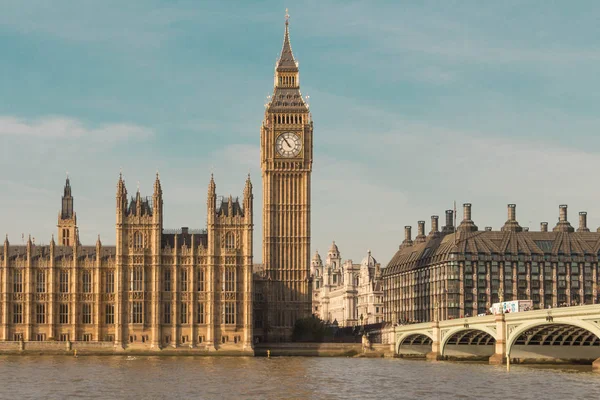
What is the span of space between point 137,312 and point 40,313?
13.3 metres

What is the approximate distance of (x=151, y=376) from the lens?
385 feet

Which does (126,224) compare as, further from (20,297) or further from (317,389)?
(317,389)

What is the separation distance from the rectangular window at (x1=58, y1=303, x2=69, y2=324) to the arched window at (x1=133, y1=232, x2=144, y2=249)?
12427 mm

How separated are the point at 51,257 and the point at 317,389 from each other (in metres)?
75.8

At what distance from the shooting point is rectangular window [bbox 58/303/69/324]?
6693 inches

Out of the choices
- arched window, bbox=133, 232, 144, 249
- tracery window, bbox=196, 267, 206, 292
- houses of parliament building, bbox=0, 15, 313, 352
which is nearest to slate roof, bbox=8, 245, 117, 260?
houses of parliament building, bbox=0, 15, 313, 352

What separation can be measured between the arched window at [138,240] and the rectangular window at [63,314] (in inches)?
489

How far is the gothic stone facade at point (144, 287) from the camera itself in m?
167

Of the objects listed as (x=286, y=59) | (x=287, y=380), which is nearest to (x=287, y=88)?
(x=286, y=59)

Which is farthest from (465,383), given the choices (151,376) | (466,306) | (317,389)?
(466,306)

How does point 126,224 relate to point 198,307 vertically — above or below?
above

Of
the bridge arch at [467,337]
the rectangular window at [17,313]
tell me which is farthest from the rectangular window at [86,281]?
the bridge arch at [467,337]

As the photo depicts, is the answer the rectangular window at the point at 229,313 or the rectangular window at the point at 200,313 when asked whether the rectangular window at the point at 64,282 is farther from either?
the rectangular window at the point at 229,313

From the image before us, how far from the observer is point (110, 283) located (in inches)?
6718
